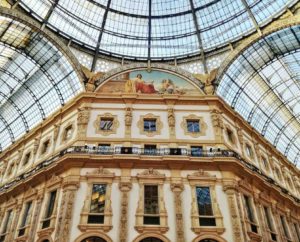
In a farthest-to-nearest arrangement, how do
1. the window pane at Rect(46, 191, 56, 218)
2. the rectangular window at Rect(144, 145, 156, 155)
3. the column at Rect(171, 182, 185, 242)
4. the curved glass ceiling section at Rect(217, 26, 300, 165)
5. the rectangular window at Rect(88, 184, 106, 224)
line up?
the curved glass ceiling section at Rect(217, 26, 300, 165)
the rectangular window at Rect(144, 145, 156, 155)
the window pane at Rect(46, 191, 56, 218)
the rectangular window at Rect(88, 184, 106, 224)
the column at Rect(171, 182, 185, 242)

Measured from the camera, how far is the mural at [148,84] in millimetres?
31406

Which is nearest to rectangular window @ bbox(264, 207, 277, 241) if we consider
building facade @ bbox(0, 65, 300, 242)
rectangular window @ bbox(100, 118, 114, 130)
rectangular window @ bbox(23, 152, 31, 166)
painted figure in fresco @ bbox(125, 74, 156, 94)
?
building facade @ bbox(0, 65, 300, 242)

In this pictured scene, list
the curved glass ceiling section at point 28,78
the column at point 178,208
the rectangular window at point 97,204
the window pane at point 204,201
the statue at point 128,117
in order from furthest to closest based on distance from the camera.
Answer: the curved glass ceiling section at point 28,78 → the statue at point 128,117 → the window pane at point 204,201 → the rectangular window at point 97,204 → the column at point 178,208

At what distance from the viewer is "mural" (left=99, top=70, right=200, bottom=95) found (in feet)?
103

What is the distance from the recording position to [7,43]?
35500 millimetres

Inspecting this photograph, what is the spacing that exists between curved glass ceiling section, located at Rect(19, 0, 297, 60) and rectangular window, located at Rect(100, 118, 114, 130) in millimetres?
11336

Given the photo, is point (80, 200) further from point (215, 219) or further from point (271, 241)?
point (271, 241)

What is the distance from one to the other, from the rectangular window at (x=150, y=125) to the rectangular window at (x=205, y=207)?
23.4 ft

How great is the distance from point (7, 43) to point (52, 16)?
6.53 meters

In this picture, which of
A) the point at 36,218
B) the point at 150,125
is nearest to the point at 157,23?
the point at 150,125

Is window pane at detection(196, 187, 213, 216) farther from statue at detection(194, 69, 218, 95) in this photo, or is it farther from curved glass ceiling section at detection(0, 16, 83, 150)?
curved glass ceiling section at detection(0, 16, 83, 150)

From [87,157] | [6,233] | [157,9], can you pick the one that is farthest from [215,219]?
[157,9]

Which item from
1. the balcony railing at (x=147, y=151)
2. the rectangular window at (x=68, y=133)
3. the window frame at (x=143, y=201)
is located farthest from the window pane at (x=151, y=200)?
the rectangular window at (x=68, y=133)

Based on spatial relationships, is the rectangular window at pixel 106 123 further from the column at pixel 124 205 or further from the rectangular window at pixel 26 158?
the rectangular window at pixel 26 158
